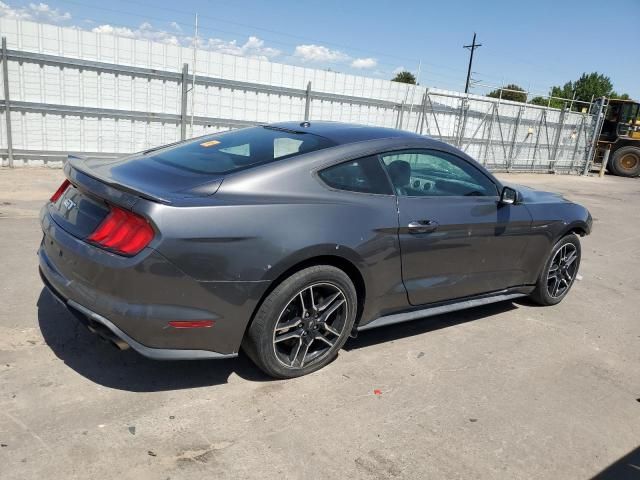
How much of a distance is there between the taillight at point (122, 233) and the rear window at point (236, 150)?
1.90 ft

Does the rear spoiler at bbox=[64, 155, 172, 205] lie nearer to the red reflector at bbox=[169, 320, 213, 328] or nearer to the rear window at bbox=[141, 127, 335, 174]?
the rear window at bbox=[141, 127, 335, 174]

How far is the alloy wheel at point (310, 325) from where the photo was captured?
308 cm

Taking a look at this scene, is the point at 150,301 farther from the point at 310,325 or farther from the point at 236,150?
the point at 236,150

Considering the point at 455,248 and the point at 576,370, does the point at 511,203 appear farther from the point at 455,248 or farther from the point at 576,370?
the point at 576,370

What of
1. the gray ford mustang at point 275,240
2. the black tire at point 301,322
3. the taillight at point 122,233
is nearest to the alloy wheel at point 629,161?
the gray ford mustang at point 275,240

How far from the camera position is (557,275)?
4988 millimetres

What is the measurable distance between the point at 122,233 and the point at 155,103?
30.7 ft

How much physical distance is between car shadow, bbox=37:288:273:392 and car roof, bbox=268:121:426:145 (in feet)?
5.18

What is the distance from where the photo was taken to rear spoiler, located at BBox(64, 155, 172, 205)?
103 inches

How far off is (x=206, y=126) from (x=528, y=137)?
1343 cm

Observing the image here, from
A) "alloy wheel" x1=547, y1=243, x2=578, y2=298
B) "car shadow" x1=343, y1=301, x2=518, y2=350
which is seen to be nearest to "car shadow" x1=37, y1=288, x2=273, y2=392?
"car shadow" x1=343, y1=301, x2=518, y2=350

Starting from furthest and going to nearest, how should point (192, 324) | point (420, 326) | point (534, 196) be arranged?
point (534, 196) → point (420, 326) → point (192, 324)

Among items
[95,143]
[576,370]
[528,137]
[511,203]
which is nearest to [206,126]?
[95,143]

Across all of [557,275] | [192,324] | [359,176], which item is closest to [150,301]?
[192,324]
